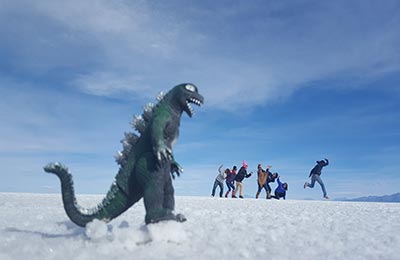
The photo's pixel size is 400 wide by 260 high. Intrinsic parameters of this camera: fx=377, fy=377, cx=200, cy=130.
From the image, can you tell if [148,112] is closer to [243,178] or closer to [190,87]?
[190,87]

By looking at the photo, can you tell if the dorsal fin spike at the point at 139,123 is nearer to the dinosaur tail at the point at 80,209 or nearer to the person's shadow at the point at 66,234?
the dinosaur tail at the point at 80,209

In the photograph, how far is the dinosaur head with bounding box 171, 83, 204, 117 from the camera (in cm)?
398

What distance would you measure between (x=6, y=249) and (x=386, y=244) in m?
3.59

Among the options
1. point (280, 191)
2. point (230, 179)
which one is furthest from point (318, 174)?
point (230, 179)

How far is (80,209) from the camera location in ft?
12.9

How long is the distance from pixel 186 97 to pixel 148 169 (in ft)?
2.80

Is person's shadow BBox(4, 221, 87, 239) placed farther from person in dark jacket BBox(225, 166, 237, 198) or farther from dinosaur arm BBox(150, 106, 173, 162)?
person in dark jacket BBox(225, 166, 237, 198)

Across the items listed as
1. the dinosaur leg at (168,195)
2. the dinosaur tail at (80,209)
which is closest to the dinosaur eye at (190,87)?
the dinosaur leg at (168,195)

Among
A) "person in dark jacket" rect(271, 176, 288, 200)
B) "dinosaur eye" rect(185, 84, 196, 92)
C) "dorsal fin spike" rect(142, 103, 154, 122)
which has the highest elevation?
"dinosaur eye" rect(185, 84, 196, 92)

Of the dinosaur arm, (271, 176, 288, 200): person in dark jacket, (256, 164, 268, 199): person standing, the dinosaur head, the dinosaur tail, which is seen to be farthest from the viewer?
(271, 176, 288, 200): person in dark jacket

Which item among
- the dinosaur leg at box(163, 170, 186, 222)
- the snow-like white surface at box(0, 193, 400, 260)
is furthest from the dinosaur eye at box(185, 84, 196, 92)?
the snow-like white surface at box(0, 193, 400, 260)

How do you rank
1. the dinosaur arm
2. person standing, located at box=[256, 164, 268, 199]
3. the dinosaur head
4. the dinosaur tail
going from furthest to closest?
person standing, located at box=[256, 164, 268, 199]
the dinosaur head
the dinosaur tail
the dinosaur arm

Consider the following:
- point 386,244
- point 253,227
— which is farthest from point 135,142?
point 386,244

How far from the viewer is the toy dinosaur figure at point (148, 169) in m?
3.71
